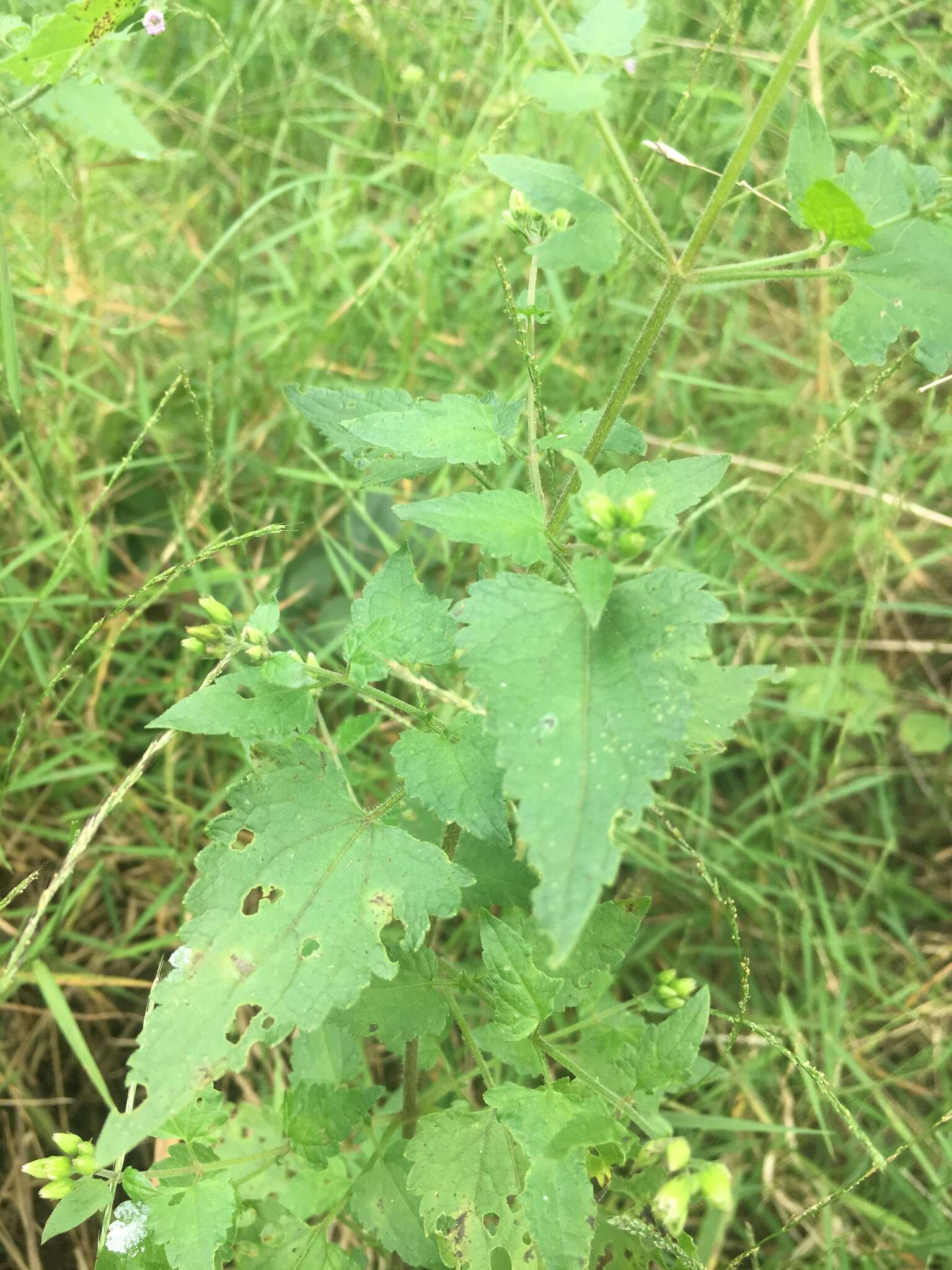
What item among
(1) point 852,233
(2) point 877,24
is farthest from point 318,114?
(1) point 852,233

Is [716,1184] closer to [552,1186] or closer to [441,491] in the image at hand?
[552,1186]

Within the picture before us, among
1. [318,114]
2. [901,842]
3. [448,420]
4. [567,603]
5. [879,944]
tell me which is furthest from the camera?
[318,114]

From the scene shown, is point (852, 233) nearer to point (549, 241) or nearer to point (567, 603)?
point (549, 241)

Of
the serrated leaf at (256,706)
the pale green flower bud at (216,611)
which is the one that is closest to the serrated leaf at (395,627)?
the serrated leaf at (256,706)

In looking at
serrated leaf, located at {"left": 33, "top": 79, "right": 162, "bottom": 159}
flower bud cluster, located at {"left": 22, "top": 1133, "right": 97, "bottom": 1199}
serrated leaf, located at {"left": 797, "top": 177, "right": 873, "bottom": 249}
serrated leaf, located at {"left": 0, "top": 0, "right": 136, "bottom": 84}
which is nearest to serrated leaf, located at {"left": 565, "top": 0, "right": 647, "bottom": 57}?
serrated leaf, located at {"left": 797, "top": 177, "right": 873, "bottom": 249}

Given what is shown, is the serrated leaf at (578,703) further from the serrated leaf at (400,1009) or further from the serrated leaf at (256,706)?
the serrated leaf at (400,1009)

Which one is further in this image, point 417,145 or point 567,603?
point 417,145
